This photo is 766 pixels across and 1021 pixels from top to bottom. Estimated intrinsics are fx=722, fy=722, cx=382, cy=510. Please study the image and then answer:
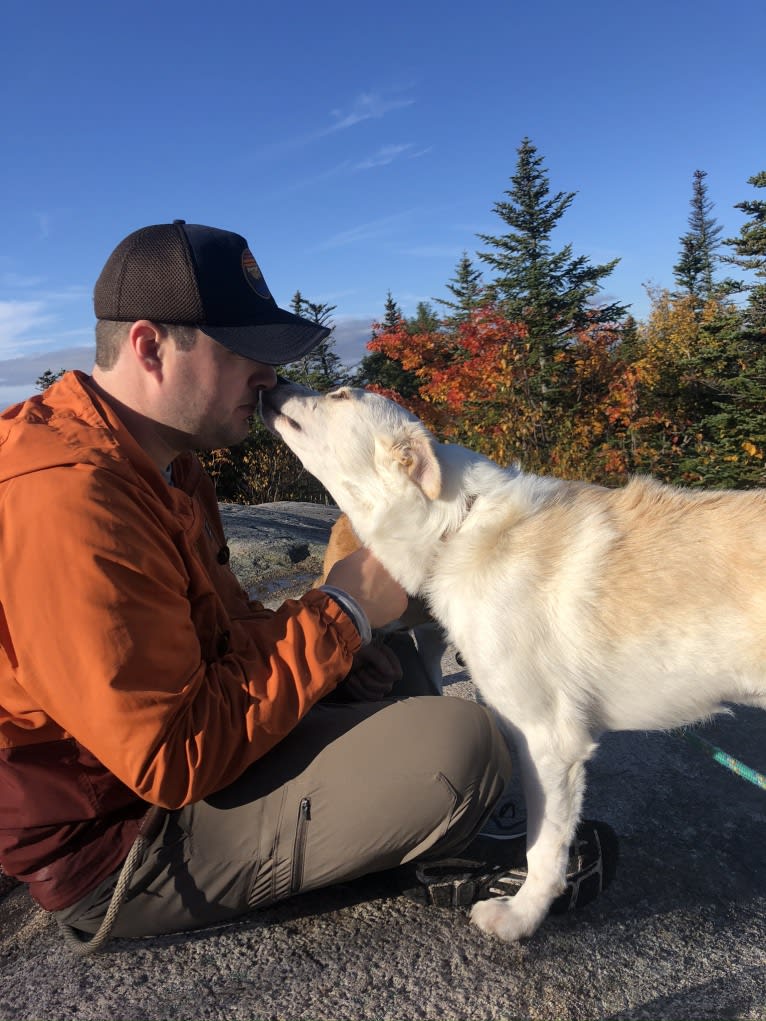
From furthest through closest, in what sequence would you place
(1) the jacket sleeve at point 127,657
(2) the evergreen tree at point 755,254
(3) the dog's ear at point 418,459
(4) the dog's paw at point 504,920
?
(2) the evergreen tree at point 755,254 < (3) the dog's ear at point 418,459 < (4) the dog's paw at point 504,920 < (1) the jacket sleeve at point 127,657

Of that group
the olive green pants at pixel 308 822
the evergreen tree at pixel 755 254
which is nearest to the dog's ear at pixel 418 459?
the olive green pants at pixel 308 822

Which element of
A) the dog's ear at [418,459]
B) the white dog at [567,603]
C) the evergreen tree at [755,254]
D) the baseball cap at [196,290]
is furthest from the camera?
the evergreen tree at [755,254]

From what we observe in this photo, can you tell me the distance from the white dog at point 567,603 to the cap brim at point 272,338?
0.55 metres

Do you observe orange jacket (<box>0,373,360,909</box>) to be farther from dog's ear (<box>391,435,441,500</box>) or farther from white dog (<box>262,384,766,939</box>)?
dog's ear (<box>391,435,441,500</box>)

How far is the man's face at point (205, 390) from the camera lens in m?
2.19

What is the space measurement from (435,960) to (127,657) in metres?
1.34

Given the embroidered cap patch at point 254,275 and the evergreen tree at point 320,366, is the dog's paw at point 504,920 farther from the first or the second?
the evergreen tree at point 320,366

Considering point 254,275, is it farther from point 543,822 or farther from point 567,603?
point 543,822

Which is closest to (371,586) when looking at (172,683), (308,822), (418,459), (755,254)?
(418,459)

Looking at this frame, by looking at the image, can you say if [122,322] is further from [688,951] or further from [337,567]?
[688,951]

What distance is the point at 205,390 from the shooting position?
7.36ft

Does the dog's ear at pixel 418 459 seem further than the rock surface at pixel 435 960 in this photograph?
Yes

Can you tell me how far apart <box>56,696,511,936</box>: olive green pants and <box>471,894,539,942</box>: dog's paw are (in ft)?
1.08

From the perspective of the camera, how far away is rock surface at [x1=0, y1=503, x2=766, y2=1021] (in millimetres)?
1991
